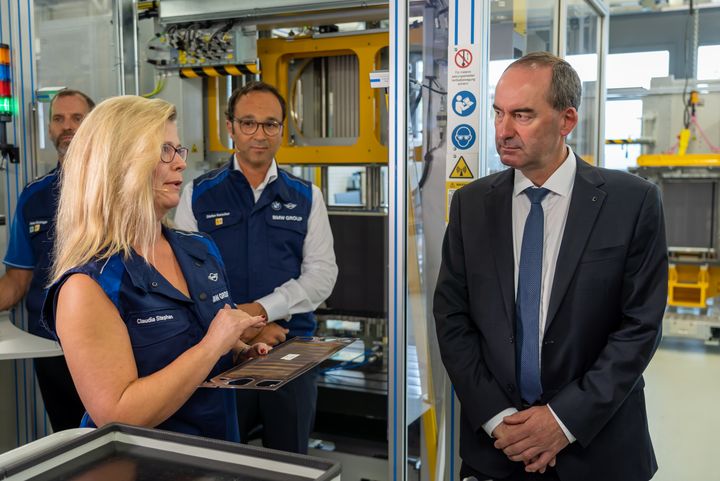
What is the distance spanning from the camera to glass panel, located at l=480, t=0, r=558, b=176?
207cm

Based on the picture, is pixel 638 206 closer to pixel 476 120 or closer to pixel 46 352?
pixel 476 120

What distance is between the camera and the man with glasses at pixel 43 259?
2748 millimetres

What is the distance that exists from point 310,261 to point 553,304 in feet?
3.61

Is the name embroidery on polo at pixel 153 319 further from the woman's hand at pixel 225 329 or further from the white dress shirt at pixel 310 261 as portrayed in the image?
the white dress shirt at pixel 310 261

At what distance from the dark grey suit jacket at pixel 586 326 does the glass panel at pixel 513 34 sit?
1.43 ft

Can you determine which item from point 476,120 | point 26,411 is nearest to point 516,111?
point 476,120

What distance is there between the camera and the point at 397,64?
1.92 metres

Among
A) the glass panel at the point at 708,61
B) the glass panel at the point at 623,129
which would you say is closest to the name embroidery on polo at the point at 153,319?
the glass panel at the point at 623,129

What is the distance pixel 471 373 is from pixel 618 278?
430 millimetres

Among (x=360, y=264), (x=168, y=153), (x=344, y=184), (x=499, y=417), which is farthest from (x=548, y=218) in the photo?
(x=344, y=184)

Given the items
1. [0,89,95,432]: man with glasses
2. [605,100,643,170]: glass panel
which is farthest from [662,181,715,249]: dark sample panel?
[0,89,95,432]: man with glasses

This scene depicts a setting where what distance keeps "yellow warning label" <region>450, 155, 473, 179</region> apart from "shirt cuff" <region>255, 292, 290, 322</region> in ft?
2.43

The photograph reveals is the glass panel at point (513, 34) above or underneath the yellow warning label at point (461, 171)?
above

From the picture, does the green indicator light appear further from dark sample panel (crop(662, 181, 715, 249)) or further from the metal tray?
dark sample panel (crop(662, 181, 715, 249))
